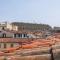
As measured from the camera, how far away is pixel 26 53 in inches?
282

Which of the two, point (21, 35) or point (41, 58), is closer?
point (41, 58)

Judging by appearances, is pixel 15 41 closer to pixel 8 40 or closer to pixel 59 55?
pixel 8 40

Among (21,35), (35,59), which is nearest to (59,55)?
(35,59)

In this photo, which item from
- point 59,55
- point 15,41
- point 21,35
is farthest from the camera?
point 21,35

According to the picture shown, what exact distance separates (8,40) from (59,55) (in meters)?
34.3

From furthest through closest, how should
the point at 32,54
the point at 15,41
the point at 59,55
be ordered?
the point at 15,41
the point at 32,54
the point at 59,55

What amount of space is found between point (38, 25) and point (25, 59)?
329 feet

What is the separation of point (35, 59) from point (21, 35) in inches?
1605

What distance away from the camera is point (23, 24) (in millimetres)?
109750

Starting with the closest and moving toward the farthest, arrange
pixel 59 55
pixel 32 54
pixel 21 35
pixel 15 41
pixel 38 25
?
pixel 59 55 < pixel 32 54 < pixel 15 41 < pixel 21 35 < pixel 38 25

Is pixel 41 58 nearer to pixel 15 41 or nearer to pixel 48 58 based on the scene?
pixel 48 58

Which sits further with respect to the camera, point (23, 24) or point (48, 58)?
point (23, 24)

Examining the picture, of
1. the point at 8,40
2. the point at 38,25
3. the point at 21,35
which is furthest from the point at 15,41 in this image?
the point at 38,25

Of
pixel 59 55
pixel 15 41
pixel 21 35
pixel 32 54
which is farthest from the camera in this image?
pixel 21 35
